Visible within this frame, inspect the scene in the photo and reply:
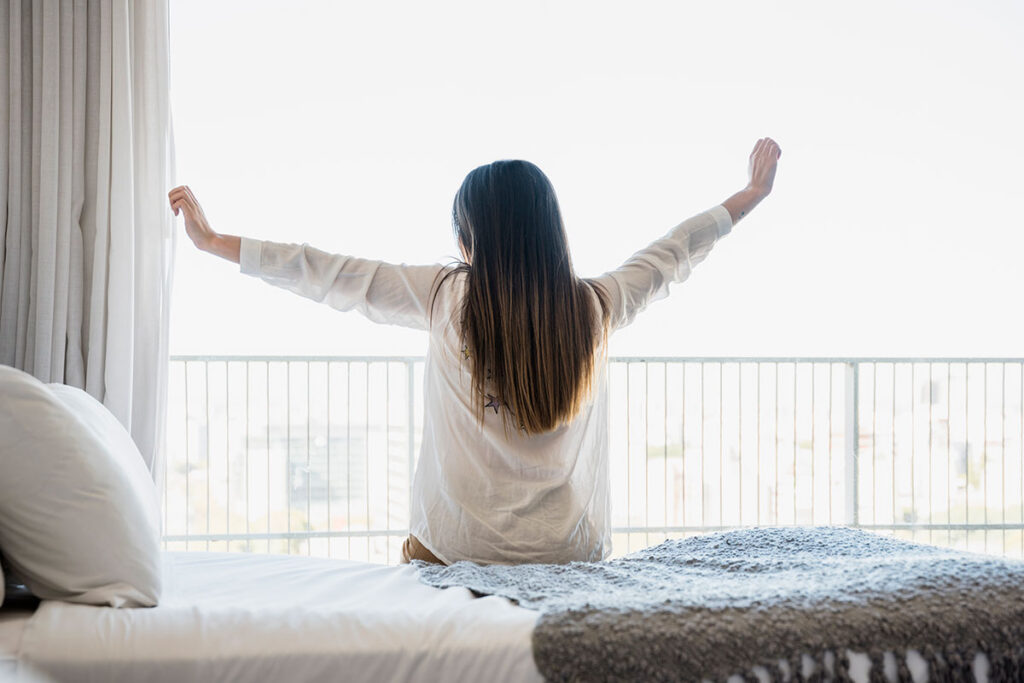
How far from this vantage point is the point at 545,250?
5.08ft

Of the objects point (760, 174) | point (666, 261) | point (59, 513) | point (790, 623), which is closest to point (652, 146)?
point (760, 174)

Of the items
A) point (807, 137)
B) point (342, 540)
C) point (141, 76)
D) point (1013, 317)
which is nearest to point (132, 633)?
point (141, 76)

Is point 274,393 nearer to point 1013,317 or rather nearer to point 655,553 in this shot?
point 655,553

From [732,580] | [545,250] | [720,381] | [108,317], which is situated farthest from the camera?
[720,381]

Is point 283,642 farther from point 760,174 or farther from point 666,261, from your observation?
point 760,174

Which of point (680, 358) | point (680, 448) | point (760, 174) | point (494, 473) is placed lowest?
point (680, 448)

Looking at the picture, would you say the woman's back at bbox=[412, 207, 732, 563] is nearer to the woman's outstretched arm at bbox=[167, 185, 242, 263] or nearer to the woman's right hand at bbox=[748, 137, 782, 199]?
the woman's outstretched arm at bbox=[167, 185, 242, 263]

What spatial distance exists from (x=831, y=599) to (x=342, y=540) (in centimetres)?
234

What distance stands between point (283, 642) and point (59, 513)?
424 mm

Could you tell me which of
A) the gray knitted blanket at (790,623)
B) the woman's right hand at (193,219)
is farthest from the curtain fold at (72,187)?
the gray knitted blanket at (790,623)

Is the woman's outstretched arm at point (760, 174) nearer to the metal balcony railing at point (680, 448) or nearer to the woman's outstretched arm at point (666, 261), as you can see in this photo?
the woman's outstretched arm at point (666, 261)

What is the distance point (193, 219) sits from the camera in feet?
5.69

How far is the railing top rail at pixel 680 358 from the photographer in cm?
296

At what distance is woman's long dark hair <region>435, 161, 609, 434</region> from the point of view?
4.91 ft
